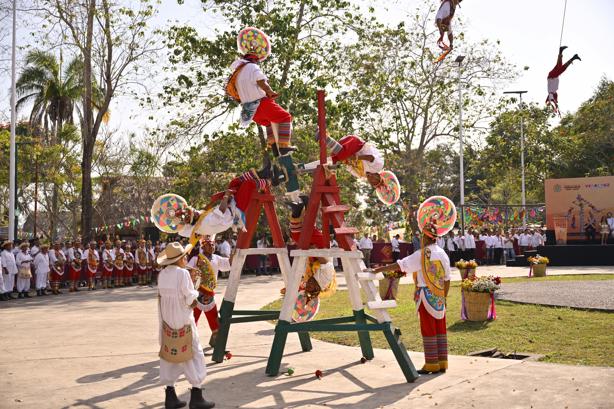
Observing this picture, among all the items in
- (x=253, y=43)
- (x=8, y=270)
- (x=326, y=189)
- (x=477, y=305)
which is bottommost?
(x=477, y=305)

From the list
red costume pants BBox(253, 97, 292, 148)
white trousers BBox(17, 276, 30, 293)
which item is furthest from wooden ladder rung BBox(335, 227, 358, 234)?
white trousers BBox(17, 276, 30, 293)

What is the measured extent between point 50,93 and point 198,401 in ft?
115

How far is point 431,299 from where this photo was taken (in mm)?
8414

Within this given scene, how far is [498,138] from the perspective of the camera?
37.3 metres

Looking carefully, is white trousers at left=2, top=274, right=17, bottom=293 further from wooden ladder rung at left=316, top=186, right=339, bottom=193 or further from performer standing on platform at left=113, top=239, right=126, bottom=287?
wooden ladder rung at left=316, top=186, right=339, bottom=193

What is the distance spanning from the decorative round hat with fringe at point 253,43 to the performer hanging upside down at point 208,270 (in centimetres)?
276

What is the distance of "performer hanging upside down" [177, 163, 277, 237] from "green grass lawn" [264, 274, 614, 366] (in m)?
3.12

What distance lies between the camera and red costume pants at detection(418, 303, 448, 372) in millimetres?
8359

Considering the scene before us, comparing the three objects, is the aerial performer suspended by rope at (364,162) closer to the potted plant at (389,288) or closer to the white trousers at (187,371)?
the white trousers at (187,371)

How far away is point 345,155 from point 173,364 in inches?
145

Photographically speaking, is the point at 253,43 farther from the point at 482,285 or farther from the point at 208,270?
the point at 482,285

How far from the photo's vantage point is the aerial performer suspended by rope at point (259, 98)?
355 inches

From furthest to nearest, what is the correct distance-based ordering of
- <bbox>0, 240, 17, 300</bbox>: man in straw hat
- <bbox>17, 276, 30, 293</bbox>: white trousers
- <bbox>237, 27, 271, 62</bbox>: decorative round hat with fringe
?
<bbox>17, 276, 30, 293</bbox>: white trousers, <bbox>0, 240, 17, 300</bbox>: man in straw hat, <bbox>237, 27, 271, 62</bbox>: decorative round hat with fringe

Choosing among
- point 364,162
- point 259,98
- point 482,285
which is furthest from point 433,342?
point 482,285
